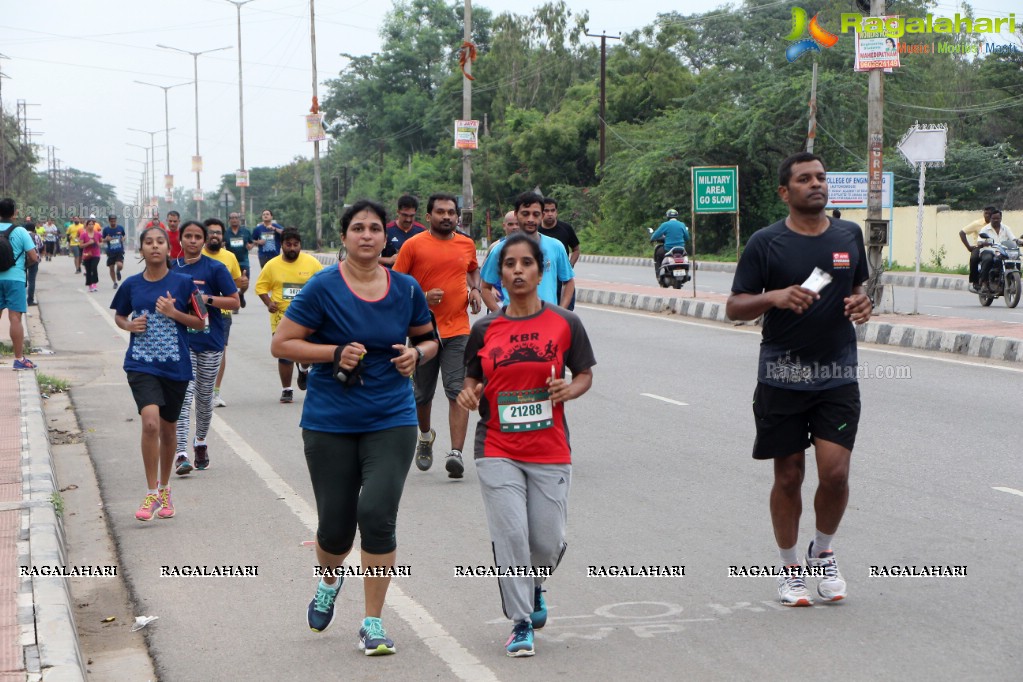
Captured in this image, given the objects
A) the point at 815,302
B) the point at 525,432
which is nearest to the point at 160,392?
the point at 525,432

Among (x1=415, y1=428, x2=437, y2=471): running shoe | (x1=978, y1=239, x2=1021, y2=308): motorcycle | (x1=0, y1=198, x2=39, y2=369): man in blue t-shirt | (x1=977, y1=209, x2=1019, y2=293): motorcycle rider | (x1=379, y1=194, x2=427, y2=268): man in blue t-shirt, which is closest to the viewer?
(x1=415, y1=428, x2=437, y2=471): running shoe

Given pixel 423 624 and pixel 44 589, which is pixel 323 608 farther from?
pixel 44 589

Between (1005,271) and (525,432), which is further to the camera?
(1005,271)

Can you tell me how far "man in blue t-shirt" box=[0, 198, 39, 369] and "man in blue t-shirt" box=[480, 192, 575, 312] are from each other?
306 inches

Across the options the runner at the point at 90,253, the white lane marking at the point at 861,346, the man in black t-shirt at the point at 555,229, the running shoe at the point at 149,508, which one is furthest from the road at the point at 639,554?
the runner at the point at 90,253

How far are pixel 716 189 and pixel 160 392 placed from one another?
1813 cm

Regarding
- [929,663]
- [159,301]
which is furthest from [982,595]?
[159,301]

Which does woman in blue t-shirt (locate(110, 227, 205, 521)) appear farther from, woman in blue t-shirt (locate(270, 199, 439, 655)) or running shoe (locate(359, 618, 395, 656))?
running shoe (locate(359, 618, 395, 656))

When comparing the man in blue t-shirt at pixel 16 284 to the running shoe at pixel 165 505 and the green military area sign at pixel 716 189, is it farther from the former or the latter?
the green military area sign at pixel 716 189

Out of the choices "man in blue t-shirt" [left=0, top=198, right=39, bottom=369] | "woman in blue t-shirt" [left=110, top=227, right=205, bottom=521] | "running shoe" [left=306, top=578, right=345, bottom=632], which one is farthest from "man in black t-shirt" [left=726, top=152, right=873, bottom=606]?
"man in blue t-shirt" [left=0, top=198, right=39, bottom=369]

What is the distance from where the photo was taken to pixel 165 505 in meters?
7.77

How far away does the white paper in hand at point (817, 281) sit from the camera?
5.28m

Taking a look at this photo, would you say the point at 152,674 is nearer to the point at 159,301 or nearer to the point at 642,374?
the point at 159,301

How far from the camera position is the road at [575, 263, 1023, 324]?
1986cm
